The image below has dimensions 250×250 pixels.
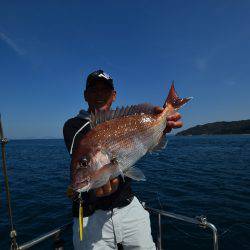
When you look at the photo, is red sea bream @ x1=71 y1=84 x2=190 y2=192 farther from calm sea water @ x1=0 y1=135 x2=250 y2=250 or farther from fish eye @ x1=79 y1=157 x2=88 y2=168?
calm sea water @ x1=0 y1=135 x2=250 y2=250

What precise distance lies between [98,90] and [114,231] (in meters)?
2.35

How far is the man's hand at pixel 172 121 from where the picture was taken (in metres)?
4.02

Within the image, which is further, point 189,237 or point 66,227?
point 189,237

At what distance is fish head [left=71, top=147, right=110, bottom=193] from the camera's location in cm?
308

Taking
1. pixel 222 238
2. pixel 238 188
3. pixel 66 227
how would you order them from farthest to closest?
pixel 238 188 < pixel 222 238 < pixel 66 227

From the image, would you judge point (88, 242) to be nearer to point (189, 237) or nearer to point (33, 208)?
point (189, 237)

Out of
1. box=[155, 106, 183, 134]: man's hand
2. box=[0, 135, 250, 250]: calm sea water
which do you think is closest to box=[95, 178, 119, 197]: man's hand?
box=[155, 106, 183, 134]: man's hand

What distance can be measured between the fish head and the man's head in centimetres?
129

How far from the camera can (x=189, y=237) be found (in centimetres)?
1063

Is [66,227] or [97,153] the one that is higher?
[97,153]

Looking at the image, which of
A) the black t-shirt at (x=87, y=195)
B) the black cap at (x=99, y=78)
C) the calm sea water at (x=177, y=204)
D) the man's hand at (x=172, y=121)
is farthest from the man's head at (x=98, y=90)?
the calm sea water at (x=177, y=204)

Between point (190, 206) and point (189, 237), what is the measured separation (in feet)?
13.6

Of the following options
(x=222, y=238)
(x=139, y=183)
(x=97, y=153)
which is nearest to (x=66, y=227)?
(x=97, y=153)

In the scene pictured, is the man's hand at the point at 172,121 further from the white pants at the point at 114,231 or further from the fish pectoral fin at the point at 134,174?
the white pants at the point at 114,231
